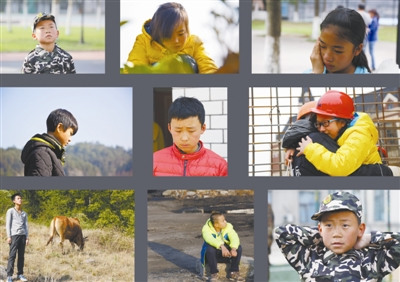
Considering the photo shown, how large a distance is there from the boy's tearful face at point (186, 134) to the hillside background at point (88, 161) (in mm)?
302

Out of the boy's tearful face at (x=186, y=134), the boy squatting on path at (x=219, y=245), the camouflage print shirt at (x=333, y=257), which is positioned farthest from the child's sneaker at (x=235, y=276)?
the boy's tearful face at (x=186, y=134)

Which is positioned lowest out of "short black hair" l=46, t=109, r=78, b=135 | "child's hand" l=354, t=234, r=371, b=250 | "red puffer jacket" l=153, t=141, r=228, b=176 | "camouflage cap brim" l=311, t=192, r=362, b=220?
"child's hand" l=354, t=234, r=371, b=250

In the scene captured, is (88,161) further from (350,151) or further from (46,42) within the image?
(350,151)

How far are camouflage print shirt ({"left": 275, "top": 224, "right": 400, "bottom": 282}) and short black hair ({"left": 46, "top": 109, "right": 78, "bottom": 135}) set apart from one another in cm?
137

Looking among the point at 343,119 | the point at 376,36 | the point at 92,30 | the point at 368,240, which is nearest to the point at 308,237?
the point at 368,240

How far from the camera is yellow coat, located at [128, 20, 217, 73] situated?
21.5 ft

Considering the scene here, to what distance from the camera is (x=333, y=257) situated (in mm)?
6086

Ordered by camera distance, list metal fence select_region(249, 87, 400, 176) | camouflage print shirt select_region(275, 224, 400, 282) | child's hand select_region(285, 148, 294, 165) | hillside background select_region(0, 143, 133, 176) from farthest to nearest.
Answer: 1. hillside background select_region(0, 143, 133, 176)
2. metal fence select_region(249, 87, 400, 176)
3. child's hand select_region(285, 148, 294, 165)
4. camouflage print shirt select_region(275, 224, 400, 282)

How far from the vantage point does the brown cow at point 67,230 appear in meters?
6.62

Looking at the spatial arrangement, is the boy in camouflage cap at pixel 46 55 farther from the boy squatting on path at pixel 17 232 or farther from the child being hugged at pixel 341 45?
the child being hugged at pixel 341 45

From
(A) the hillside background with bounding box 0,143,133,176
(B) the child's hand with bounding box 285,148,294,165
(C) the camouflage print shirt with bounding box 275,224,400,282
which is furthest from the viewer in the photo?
(A) the hillside background with bounding box 0,143,133,176

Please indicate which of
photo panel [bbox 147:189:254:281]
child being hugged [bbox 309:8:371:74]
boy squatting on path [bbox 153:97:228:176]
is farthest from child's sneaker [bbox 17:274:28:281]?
child being hugged [bbox 309:8:371:74]

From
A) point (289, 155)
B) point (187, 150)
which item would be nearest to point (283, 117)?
point (289, 155)

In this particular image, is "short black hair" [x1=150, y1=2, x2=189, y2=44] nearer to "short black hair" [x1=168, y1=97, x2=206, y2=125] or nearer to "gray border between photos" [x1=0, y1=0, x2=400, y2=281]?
"gray border between photos" [x1=0, y1=0, x2=400, y2=281]
